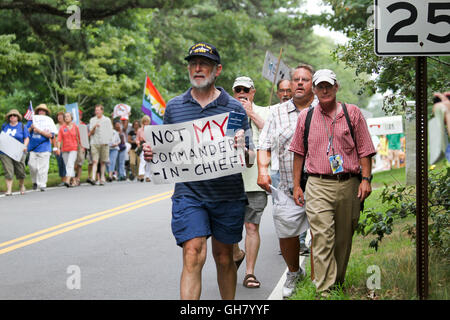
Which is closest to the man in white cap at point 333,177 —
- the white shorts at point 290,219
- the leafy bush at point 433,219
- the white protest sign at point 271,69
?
the white shorts at point 290,219

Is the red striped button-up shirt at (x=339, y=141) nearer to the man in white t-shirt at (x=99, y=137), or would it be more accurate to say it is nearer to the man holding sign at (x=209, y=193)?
the man holding sign at (x=209, y=193)

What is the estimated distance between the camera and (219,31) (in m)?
41.5

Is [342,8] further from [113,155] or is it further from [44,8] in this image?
[113,155]

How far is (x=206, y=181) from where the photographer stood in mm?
5078

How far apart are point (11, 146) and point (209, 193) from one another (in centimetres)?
1197

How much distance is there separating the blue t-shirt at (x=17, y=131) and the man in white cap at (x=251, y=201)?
33.5 ft

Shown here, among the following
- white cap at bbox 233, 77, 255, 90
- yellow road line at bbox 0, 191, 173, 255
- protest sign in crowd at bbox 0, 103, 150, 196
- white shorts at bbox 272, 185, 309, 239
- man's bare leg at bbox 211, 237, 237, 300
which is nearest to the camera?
man's bare leg at bbox 211, 237, 237, 300

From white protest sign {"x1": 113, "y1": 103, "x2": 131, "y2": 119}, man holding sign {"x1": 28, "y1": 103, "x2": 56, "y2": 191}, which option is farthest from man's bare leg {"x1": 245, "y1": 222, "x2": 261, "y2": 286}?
white protest sign {"x1": 113, "y1": 103, "x2": 131, "y2": 119}

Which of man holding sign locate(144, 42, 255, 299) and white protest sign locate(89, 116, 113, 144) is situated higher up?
white protest sign locate(89, 116, 113, 144)

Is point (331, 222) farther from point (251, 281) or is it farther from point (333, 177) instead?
point (251, 281)

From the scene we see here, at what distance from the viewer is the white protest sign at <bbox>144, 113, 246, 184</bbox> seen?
5.06 meters

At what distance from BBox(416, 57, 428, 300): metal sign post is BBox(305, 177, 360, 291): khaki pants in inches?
32.4

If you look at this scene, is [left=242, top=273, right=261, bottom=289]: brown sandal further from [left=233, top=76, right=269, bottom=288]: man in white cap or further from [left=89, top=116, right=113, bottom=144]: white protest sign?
[left=89, top=116, right=113, bottom=144]: white protest sign

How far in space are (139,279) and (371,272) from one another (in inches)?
86.0
